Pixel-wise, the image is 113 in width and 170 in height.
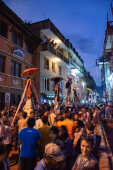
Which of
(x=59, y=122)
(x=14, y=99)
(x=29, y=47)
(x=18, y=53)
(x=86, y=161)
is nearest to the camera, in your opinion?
(x=86, y=161)

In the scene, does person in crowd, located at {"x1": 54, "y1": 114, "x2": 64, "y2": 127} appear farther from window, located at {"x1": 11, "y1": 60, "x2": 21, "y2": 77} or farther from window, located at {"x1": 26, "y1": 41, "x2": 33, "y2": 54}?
window, located at {"x1": 26, "y1": 41, "x2": 33, "y2": 54}

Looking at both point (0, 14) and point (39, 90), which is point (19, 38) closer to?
point (0, 14)

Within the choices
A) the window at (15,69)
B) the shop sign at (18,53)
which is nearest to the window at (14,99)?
the window at (15,69)

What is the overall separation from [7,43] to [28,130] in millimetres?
13614

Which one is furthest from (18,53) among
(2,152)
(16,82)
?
(2,152)

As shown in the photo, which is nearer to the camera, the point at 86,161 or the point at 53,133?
the point at 86,161

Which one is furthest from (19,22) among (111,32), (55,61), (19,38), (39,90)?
(111,32)

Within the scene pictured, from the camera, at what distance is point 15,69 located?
16.5m

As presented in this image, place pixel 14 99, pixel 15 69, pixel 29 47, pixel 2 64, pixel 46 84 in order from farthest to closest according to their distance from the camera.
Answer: pixel 46 84 → pixel 29 47 → pixel 15 69 → pixel 14 99 → pixel 2 64

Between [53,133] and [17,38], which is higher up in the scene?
[17,38]

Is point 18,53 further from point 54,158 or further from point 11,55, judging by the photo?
point 54,158

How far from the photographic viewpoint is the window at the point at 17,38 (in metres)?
16.6

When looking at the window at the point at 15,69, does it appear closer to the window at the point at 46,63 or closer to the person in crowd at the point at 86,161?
the window at the point at 46,63

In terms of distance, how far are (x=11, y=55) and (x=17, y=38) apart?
272 cm
